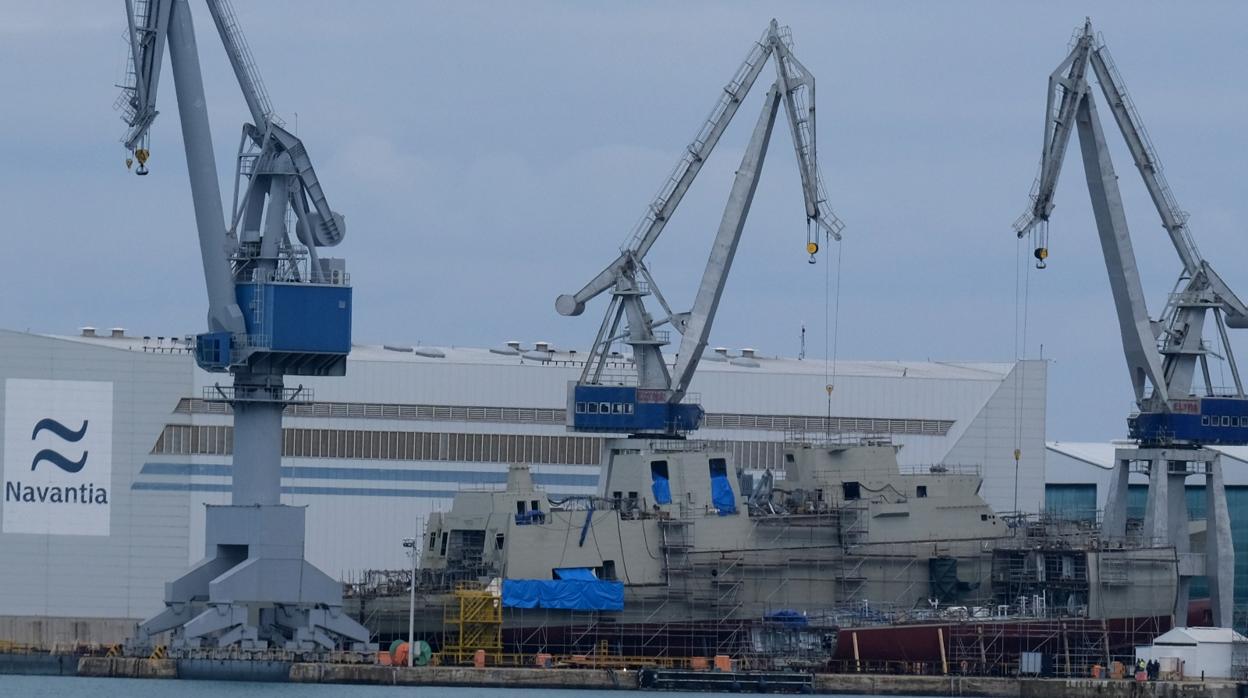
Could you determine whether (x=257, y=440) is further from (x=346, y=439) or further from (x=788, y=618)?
(x=788, y=618)

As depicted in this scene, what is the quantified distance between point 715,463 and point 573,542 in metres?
5.52

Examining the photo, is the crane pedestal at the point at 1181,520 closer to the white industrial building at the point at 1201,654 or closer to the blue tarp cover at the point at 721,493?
the white industrial building at the point at 1201,654

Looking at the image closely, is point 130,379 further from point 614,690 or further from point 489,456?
point 614,690

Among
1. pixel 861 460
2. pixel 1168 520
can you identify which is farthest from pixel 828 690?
pixel 1168 520

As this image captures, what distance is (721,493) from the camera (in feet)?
229

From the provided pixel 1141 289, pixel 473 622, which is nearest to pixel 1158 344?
pixel 1141 289

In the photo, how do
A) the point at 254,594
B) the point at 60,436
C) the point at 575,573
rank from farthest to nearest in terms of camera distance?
the point at 60,436 → the point at 575,573 → the point at 254,594

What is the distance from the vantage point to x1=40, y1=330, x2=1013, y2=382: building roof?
76812 mm

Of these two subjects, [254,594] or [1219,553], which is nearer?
[254,594]

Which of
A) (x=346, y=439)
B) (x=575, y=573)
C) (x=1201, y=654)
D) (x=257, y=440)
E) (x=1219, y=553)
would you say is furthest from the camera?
(x=346, y=439)

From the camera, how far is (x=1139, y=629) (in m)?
69.2

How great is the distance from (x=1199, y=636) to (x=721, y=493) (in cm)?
1377

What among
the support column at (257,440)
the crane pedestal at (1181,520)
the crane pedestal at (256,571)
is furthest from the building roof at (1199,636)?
the support column at (257,440)

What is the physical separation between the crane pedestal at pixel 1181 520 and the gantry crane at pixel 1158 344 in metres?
0.03
